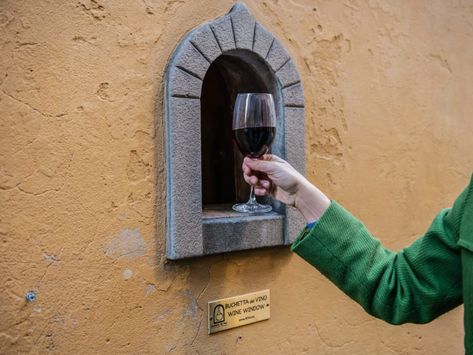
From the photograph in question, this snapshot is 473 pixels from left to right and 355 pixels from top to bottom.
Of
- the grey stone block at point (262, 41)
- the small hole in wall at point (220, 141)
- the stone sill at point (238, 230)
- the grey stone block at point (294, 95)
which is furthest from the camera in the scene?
the small hole in wall at point (220, 141)

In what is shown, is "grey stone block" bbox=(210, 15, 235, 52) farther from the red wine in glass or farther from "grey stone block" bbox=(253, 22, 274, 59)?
the red wine in glass

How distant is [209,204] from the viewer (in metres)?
2.23

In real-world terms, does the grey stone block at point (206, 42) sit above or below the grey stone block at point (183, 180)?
above

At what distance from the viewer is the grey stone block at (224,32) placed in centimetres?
180

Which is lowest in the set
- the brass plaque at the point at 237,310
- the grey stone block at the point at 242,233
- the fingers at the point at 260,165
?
the brass plaque at the point at 237,310

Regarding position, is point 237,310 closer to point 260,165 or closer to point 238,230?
point 238,230

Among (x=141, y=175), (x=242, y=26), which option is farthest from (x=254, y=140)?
(x=242, y=26)

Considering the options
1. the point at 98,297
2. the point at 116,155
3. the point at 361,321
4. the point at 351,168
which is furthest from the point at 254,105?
the point at 361,321

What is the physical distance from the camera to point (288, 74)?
79.7 inches

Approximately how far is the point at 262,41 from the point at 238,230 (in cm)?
74

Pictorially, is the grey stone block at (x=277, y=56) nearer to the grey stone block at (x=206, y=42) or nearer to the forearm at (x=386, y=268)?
the grey stone block at (x=206, y=42)

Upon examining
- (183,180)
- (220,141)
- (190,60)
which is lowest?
(183,180)

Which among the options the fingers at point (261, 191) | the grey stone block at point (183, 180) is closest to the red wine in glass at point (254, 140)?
the fingers at point (261, 191)

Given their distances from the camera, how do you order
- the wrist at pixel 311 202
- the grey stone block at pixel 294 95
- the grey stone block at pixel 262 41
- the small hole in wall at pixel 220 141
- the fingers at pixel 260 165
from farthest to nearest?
1. the small hole in wall at pixel 220 141
2. the grey stone block at pixel 294 95
3. the grey stone block at pixel 262 41
4. the fingers at pixel 260 165
5. the wrist at pixel 311 202
